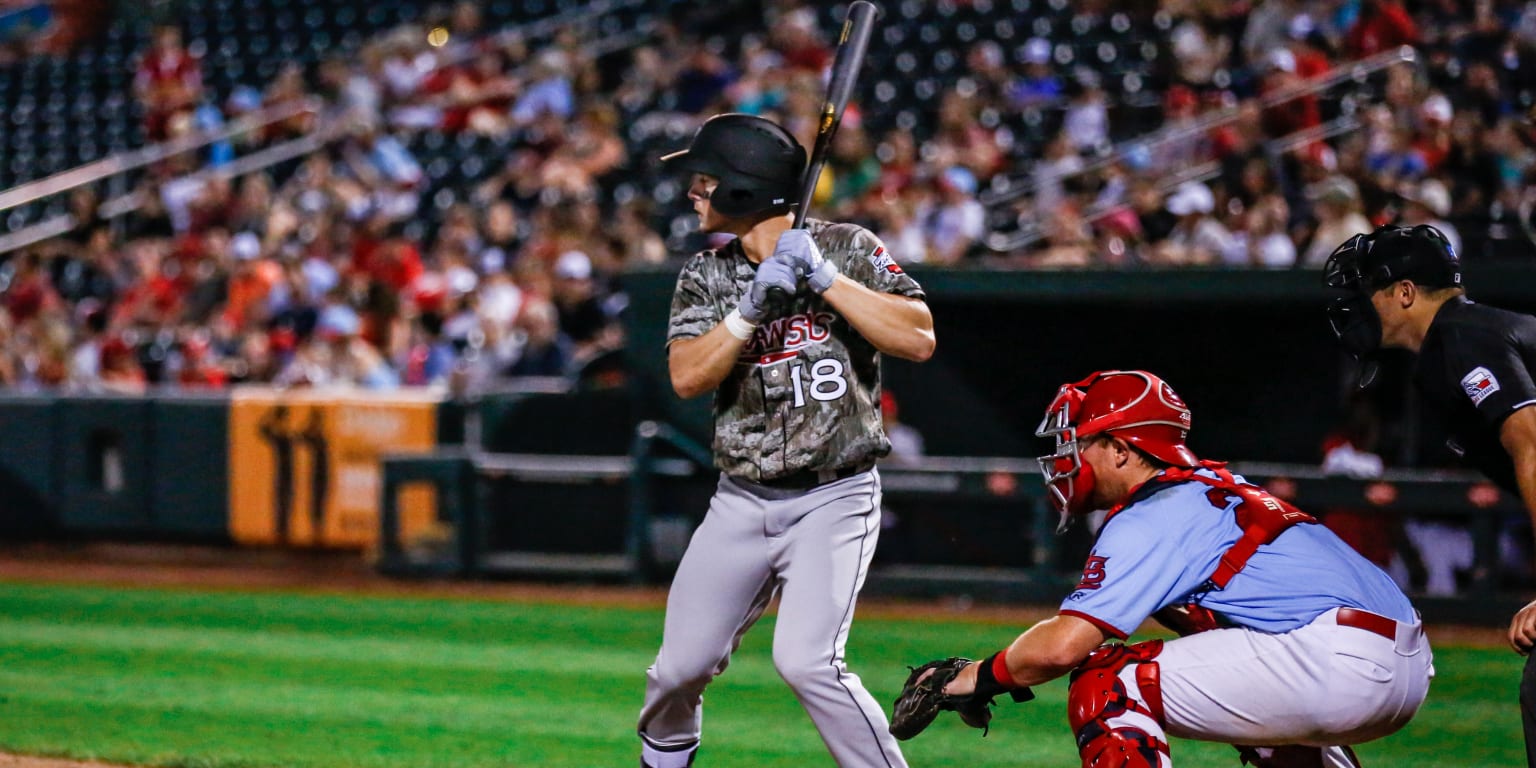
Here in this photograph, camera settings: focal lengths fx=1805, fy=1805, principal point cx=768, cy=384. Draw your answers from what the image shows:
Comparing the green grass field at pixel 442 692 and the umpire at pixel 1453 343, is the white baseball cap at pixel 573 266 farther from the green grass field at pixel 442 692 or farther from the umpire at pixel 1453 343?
the umpire at pixel 1453 343

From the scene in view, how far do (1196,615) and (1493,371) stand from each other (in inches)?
33.1

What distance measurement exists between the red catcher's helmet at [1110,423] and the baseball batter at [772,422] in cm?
50

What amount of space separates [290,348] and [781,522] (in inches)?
403

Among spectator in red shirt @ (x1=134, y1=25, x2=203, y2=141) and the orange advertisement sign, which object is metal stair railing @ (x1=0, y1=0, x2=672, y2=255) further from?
the orange advertisement sign

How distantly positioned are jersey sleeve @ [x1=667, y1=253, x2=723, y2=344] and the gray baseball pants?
1.24 ft

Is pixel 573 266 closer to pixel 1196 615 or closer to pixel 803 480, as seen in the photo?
pixel 803 480

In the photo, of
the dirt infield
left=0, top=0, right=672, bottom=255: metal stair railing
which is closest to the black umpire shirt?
the dirt infield

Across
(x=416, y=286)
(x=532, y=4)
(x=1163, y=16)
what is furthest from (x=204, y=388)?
(x=1163, y=16)

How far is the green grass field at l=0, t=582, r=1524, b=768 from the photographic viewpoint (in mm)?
5988

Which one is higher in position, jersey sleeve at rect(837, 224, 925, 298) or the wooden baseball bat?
the wooden baseball bat

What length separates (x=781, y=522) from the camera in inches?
168

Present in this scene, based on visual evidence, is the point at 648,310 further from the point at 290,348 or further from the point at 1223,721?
the point at 1223,721

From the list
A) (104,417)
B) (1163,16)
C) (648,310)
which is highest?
(1163,16)

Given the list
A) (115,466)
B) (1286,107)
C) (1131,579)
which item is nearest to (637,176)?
(115,466)
